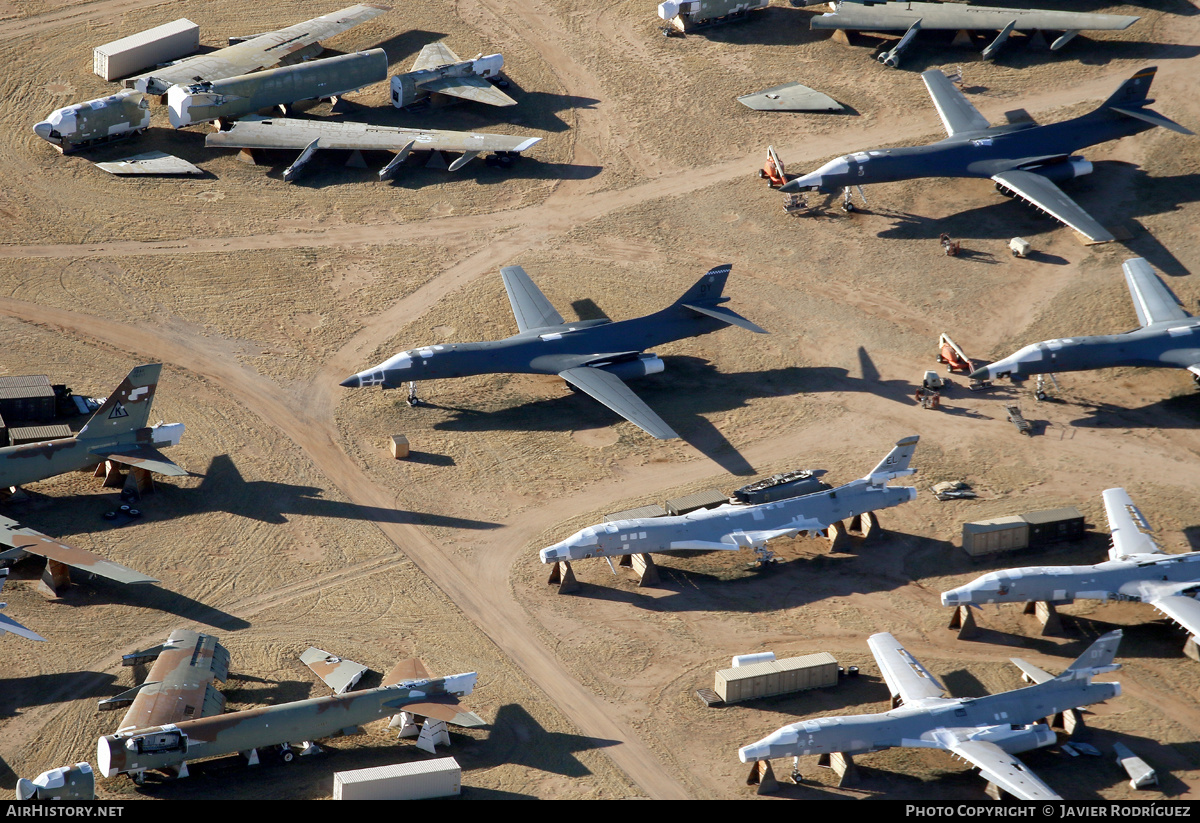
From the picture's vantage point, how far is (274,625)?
48875 millimetres

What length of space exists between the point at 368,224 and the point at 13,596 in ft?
108

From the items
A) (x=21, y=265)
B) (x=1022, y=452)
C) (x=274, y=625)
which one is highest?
(x=21, y=265)

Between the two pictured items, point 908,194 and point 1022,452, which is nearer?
point 1022,452

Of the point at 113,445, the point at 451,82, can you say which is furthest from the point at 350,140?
the point at 113,445

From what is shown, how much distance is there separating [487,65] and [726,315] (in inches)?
1308

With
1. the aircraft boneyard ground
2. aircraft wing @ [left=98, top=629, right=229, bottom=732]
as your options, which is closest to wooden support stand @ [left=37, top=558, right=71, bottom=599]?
the aircraft boneyard ground

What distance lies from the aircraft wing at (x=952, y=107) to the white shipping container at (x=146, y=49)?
168 ft

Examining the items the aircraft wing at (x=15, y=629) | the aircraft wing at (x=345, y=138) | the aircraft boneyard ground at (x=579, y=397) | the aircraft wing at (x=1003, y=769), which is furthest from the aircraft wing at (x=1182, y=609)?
the aircraft wing at (x=345, y=138)

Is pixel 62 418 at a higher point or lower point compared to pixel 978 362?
higher

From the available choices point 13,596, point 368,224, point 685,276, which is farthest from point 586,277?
point 13,596

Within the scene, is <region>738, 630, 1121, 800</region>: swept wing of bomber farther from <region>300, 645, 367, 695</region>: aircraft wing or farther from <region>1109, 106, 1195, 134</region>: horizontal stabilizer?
<region>1109, 106, 1195, 134</region>: horizontal stabilizer

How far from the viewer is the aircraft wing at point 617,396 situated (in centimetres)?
5825
